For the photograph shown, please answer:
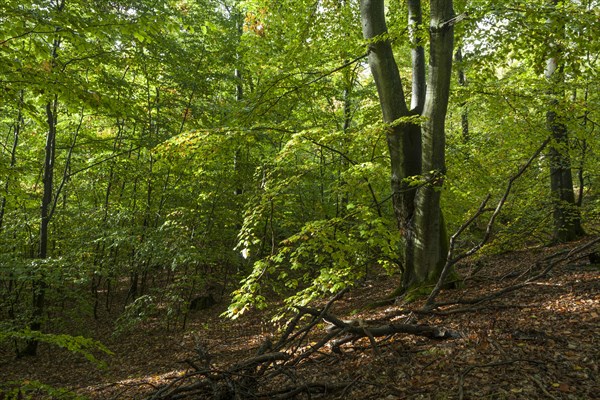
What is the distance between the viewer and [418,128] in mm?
6453

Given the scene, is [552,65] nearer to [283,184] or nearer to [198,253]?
[283,184]

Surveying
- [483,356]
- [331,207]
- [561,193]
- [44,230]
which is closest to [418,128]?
[483,356]

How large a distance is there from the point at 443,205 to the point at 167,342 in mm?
6731

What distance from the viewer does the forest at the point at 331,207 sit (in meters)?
3.60

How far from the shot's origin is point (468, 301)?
15.1 feet

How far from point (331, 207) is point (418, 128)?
508 cm

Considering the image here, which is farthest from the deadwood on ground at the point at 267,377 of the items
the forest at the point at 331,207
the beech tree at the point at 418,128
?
the beech tree at the point at 418,128

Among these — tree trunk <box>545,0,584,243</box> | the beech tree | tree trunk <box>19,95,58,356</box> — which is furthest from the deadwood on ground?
tree trunk <box>545,0,584,243</box>

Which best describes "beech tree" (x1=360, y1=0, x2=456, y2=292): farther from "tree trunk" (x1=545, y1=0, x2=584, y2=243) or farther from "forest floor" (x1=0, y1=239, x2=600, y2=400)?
"tree trunk" (x1=545, y1=0, x2=584, y2=243)

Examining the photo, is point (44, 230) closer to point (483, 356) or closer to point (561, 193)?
point (483, 356)

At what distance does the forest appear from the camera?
360cm

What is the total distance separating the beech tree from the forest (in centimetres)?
3

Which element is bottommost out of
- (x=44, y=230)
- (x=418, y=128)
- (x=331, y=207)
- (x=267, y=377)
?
(x=267, y=377)

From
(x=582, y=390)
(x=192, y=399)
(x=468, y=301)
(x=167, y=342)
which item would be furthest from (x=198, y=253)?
(x=582, y=390)
